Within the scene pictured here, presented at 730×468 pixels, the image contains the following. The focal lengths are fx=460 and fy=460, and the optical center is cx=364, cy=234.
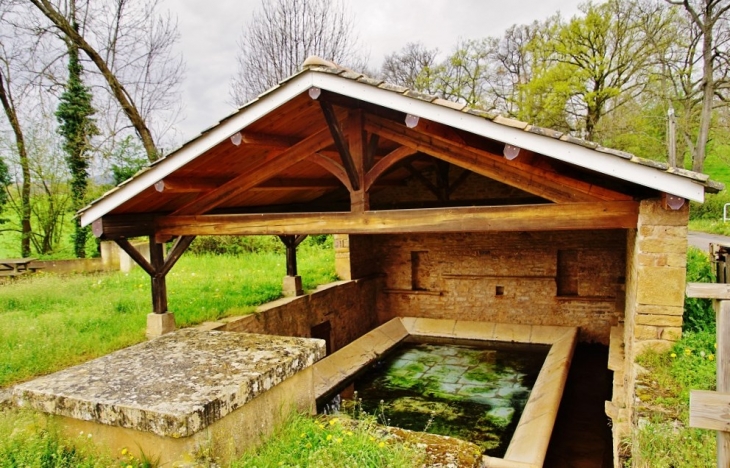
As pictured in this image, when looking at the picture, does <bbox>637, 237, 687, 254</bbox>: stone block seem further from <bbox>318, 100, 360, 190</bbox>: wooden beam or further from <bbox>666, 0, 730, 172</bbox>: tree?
<bbox>666, 0, 730, 172</bbox>: tree

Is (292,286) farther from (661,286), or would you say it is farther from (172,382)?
(661,286)

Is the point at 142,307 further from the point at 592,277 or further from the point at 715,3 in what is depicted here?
the point at 715,3

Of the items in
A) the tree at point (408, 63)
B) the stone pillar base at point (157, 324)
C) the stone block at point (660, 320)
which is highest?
the tree at point (408, 63)

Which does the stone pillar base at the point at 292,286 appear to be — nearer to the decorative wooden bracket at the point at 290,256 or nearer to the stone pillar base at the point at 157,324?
the decorative wooden bracket at the point at 290,256

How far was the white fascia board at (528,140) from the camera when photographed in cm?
345

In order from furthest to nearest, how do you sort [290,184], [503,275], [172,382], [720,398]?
1. [503,275]
2. [290,184]
3. [172,382]
4. [720,398]

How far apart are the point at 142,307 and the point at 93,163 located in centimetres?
925

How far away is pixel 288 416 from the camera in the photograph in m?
3.43

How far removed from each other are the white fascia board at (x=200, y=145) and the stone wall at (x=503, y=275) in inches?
202

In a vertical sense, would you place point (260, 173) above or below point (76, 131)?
below

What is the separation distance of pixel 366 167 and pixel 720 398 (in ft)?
11.4

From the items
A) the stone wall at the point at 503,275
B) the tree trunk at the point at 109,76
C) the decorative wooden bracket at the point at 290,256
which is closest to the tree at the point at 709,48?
the stone wall at the point at 503,275

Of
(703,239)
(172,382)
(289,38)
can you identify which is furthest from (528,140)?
(289,38)

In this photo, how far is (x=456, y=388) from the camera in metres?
7.03
